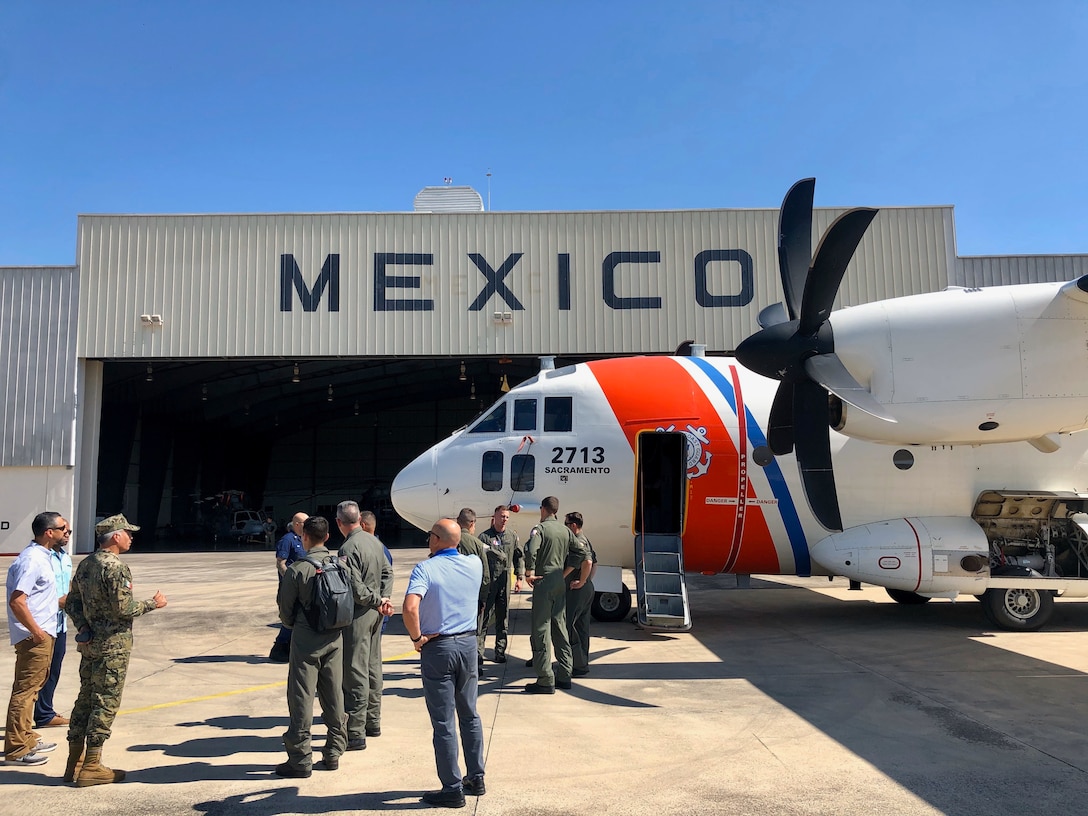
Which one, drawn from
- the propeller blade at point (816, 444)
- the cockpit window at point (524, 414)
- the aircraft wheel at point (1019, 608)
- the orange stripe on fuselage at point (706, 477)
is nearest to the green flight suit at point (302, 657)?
the propeller blade at point (816, 444)

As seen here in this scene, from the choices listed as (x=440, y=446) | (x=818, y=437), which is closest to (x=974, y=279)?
(x=818, y=437)

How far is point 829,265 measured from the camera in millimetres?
9734

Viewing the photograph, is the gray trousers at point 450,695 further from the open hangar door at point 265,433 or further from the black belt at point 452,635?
the open hangar door at point 265,433

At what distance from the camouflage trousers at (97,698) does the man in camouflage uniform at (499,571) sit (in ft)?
13.2

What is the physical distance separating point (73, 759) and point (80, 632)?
1.01 m

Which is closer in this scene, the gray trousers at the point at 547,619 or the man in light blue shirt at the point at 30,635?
the man in light blue shirt at the point at 30,635

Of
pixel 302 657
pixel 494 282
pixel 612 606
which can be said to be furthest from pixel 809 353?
pixel 494 282

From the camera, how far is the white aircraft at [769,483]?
1109cm

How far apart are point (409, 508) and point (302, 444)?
152 ft

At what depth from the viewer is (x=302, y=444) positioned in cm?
5681

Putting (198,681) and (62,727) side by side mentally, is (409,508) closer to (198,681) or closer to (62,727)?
(198,681)

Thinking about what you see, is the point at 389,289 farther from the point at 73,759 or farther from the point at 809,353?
the point at 73,759

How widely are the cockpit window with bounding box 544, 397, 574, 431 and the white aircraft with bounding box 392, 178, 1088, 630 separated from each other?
25 millimetres

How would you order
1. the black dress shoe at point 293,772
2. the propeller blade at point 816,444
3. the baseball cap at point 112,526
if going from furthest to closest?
the propeller blade at point 816,444, the baseball cap at point 112,526, the black dress shoe at point 293,772
